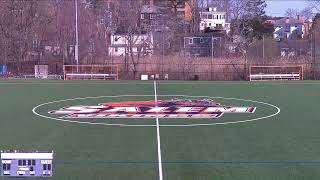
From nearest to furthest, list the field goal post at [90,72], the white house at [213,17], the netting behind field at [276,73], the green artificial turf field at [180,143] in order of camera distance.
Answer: the green artificial turf field at [180,143] → the netting behind field at [276,73] → the field goal post at [90,72] → the white house at [213,17]

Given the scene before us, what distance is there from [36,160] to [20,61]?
3806 centimetres

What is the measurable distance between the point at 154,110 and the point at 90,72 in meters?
22.1

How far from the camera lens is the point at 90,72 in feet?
127

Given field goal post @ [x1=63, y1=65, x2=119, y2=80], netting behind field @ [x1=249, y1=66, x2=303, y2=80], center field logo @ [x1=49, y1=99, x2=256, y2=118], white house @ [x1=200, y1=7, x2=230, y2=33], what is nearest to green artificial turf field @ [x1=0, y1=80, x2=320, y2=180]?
center field logo @ [x1=49, y1=99, x2=256, y2=118]

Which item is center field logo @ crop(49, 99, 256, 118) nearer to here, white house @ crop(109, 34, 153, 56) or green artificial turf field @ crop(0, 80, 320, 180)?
green artificial turf field @ crop(0, 80, 320, 180)

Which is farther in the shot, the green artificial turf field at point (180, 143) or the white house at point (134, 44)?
the white house at point (134, 44)

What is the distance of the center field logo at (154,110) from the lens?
16.3 m

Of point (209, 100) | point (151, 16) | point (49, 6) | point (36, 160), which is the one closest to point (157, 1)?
point (151, 16)

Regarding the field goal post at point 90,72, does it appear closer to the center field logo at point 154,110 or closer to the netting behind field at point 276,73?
the netting behind field at point 276,73

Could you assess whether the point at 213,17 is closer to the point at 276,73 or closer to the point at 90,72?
the point at 276,73

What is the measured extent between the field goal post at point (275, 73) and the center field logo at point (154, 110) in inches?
675

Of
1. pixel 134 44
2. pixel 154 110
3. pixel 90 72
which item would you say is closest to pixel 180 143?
pixel 154 110

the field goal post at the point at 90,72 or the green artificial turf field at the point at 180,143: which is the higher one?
the field goal post at the point at 90,72

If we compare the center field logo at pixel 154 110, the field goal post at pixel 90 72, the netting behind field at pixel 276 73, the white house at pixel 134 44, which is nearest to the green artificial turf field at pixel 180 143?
the center field logo at pixel 154 110
